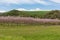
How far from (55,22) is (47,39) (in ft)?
67.0

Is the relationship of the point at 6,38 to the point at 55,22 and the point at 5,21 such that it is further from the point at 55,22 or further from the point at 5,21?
the point at 55,22

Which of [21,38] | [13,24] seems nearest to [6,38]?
[21,38]

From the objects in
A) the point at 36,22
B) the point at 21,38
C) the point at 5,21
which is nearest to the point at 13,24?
the point at 5,21

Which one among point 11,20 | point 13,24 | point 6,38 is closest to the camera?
point 6,38

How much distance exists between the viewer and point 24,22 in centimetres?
4797

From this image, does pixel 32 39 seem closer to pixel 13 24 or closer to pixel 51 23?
pixel 13 24

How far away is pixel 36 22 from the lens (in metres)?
48.8

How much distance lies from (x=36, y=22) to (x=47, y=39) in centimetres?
1980

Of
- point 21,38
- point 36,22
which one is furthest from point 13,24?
point 21,38

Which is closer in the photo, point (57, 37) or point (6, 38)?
point (6, 38)

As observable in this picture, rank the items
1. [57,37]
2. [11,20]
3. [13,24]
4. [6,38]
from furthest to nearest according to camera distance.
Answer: [11,20]
[13,24]
[57,37]
[6,38]

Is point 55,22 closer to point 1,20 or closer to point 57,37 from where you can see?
point 1,20

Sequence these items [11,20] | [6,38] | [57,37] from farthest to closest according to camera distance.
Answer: [11,20], [57,37], [6,38]

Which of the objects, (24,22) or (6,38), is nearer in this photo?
(6,38)
